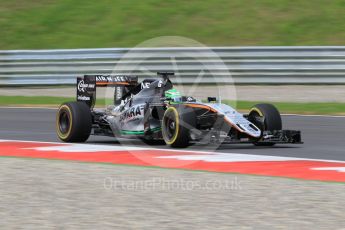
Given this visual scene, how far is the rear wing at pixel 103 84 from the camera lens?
1312 centimetres

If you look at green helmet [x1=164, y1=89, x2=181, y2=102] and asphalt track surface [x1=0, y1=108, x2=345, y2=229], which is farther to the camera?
green helmet [x1=164, y1=89, x2=181, y2=102]

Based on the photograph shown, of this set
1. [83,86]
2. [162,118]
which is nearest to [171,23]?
[83,86]

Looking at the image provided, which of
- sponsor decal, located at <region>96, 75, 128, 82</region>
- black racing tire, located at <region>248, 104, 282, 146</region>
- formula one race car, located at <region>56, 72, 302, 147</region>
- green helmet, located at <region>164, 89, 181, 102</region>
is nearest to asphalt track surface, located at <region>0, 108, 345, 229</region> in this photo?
formula one race car, located at <region>56, 72, 302, 147</region>

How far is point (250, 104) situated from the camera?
63.3 feet

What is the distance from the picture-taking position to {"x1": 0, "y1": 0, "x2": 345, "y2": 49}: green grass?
25.4 meters

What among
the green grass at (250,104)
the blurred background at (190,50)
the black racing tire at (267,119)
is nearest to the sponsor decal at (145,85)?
the black racing tire at (267,119)

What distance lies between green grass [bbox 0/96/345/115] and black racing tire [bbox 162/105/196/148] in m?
5.24

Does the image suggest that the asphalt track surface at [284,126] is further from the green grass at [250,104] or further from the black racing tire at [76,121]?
the green grass at [250,104]

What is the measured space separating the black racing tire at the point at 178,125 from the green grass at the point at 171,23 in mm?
13496

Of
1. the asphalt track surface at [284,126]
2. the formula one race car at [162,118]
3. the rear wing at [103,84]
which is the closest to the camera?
the formula one race car at [162,118]

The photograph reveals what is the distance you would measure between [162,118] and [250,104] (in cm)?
749

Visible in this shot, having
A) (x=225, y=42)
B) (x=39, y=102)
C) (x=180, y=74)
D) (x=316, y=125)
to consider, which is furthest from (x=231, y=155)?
(x=225, y=42)

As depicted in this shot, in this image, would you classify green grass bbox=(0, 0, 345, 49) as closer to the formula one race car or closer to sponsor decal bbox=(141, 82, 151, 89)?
the formula one race car

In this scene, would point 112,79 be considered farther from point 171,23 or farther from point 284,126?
point 171,23
